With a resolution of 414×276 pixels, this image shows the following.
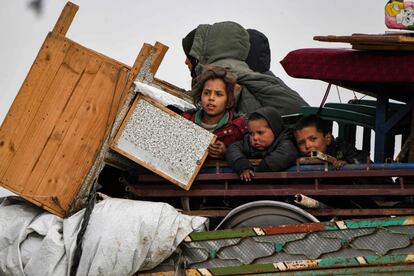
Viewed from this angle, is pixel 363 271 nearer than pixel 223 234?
Yes

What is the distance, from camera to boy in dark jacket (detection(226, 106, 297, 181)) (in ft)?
27.5

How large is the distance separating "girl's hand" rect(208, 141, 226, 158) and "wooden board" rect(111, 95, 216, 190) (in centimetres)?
8

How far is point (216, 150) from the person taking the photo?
8.59m

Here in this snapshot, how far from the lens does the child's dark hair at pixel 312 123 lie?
854cm

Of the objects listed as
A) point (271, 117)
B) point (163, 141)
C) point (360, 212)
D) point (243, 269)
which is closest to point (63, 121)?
point (163, 141)

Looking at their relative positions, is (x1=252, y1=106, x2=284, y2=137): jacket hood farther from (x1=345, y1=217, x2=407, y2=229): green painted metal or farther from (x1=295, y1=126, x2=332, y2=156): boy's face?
(x1=345, y1=217, x2=407, y2=229): green painted metal

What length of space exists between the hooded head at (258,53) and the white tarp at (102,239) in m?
2.28

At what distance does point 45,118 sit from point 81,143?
33 cm

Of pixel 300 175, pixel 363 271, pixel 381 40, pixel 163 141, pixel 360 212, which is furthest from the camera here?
pixel 163 141

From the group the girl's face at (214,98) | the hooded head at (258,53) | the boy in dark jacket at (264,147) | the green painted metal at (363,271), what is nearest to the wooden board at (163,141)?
the boy in dark jacket at (264,147)

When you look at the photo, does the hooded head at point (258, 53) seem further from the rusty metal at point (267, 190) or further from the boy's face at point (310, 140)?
the rusty metal at point (267, 190)

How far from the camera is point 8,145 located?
28.7 feet

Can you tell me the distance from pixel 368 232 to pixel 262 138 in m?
1.07

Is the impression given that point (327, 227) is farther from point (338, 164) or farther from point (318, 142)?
point (318, 142)
